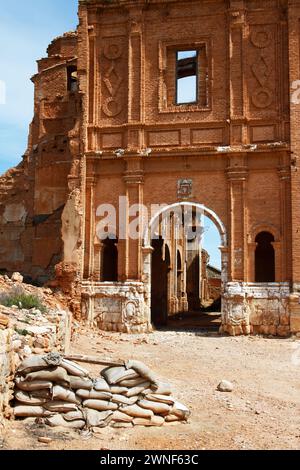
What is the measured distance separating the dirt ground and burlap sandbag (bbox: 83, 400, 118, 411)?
0.29 metres

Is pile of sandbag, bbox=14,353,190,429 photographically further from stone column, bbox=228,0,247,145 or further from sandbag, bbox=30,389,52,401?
stone column, bbox=228,0,247,145

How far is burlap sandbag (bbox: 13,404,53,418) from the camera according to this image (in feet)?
23.6

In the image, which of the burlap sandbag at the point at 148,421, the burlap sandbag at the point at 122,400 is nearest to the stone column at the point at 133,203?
the burlap sandbag at the point at 122,400

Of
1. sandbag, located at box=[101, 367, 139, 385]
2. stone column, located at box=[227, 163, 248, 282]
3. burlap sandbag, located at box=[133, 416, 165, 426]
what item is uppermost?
stone column, located at box=[227, 163, 248, 282]

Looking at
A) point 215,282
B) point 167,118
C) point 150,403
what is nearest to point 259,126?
point 167,118

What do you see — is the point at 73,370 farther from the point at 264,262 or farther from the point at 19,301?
the point at 264,262

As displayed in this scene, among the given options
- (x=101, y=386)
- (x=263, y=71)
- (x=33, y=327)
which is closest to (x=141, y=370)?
(x=101, y=386)

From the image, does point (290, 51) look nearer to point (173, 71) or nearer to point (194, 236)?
point (173, 71)

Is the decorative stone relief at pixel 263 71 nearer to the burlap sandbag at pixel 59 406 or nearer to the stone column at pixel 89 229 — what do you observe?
the stone column at pixel 89 229

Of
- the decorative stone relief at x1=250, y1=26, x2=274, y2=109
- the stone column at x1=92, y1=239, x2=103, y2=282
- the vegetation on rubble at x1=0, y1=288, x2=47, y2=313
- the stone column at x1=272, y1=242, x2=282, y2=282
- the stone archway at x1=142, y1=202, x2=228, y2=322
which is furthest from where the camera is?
the stone column at x1=92, y1=239, x2=103, y2=282

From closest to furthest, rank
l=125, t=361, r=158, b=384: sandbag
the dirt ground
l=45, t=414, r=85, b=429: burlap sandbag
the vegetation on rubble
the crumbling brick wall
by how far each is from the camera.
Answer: the dirt ground, l=45, t=414, r=85, b=429: burlap sandbag, l=125, t=361, r=158, b=384: sandbag, the vegetation on rubble, the crumbling brick wall

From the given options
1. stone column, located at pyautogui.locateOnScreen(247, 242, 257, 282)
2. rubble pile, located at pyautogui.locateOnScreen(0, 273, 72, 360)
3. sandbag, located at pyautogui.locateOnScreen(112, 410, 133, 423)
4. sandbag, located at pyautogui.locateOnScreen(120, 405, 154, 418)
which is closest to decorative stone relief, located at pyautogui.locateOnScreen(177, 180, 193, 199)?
stone column, located at pyautogui.locateOnScreen(247, 242, 257, 282)

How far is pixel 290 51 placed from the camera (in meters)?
15.9

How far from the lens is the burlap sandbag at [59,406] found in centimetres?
721
